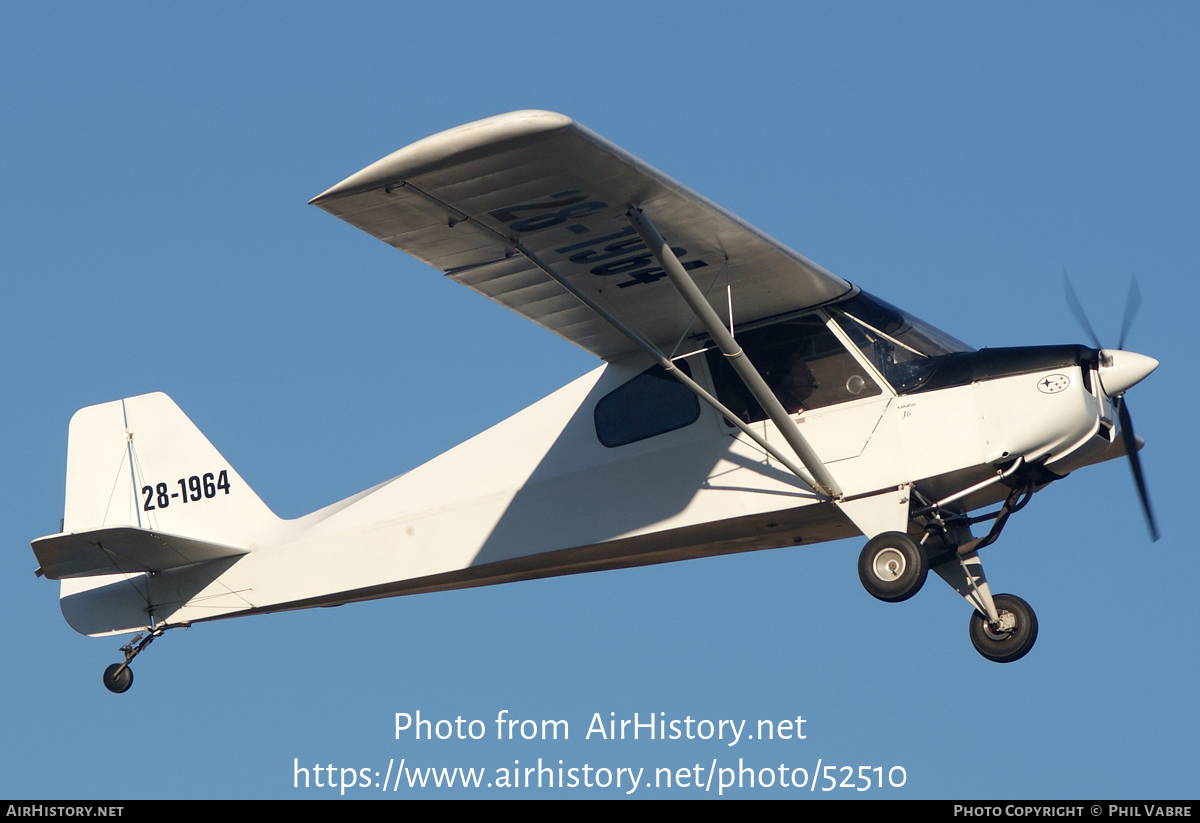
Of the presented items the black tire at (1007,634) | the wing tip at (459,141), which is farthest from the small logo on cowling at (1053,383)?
the wing tip at (459,141)

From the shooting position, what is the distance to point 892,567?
420 inches

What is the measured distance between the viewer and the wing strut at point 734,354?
33.5 ft

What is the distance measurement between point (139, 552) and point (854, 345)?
20.9 ft

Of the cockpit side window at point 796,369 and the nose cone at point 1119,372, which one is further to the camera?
the cockpit side window at point 796,369

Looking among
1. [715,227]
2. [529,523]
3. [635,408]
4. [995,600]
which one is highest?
[715,227]

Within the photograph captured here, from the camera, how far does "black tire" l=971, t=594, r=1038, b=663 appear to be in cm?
1148

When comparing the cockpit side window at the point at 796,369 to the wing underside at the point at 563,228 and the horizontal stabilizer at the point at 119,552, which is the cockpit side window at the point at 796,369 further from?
the horizontal stabilizer at the point at 119,552

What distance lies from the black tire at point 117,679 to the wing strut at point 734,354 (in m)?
6.18

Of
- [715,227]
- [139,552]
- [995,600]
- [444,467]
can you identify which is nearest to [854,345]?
[715,227]

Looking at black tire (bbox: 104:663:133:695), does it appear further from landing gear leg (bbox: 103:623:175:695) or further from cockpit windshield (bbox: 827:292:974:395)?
cockpit windshield (bbox: 827:292:974:395)

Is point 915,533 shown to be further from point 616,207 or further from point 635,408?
point 616,207

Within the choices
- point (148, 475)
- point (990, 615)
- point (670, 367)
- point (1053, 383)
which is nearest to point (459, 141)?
point (670, 367)

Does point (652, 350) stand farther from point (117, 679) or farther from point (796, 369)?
point (117, 679)

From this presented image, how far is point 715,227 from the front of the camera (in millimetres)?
10672
